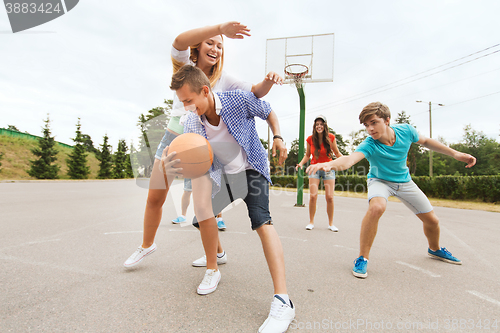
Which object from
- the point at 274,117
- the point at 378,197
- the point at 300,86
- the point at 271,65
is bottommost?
the point at 378,197

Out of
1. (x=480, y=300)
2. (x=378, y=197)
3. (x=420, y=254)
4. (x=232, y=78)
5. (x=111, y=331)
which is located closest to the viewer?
(x=111, y=331)

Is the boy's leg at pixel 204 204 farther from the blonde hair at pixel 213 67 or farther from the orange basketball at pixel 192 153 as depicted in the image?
the blonde hair at pixel 213 67

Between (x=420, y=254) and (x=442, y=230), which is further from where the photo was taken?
(x=442, y=230)

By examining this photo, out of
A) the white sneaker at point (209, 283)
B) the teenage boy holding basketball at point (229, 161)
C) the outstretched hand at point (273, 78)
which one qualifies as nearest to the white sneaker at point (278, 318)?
the teenage boy holding basketball at point (229, 161)

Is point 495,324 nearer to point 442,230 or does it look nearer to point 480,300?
point 480,300

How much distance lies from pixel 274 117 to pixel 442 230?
4.89m

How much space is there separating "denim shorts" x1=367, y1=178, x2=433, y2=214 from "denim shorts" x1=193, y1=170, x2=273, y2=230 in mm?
1549

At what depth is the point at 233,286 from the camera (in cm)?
243

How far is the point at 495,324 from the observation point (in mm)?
1854

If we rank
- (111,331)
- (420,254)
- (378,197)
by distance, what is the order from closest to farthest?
1. (111,331)
2. (378,197)
3. (420,254)

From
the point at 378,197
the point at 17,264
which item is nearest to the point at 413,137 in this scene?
the point at 378,197

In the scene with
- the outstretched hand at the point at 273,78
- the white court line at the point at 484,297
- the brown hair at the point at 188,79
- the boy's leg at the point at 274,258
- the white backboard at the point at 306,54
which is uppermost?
the white backboard at the point at 306,54

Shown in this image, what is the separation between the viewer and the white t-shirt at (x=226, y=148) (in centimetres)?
220

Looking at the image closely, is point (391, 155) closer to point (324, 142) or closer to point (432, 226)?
point (432, 226)
